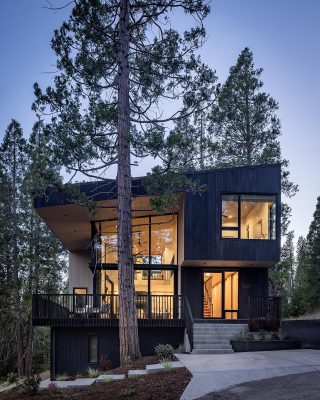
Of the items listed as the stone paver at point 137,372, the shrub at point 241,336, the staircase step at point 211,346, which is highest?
the stone paver at point 137,372

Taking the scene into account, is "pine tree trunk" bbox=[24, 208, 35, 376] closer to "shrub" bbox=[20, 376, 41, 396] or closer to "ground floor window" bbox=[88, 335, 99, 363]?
"ground floor window" bbox=[88, 335, 99, 363]

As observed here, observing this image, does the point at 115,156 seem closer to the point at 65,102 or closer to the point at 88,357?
the point at 65,102

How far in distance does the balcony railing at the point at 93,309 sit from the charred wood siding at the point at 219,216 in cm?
203

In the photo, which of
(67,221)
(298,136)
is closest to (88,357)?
(67,221)

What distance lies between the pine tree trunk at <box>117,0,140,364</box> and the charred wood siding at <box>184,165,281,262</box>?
362 cm

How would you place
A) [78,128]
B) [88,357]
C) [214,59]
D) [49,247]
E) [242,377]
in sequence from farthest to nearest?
[214,59], [49,247], [88,357], [78,128], [242,377]

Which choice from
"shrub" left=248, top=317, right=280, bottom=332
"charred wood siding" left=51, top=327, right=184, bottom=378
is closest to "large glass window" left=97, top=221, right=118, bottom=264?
"charred wood siding" left=51, top=327, right=184, bottom=378

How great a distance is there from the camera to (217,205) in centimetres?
1684

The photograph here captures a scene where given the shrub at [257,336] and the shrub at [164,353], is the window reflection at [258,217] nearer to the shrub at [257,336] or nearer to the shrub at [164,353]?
the shrub at [257,336]

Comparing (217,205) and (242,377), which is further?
(217,205)

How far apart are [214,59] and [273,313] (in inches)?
1057

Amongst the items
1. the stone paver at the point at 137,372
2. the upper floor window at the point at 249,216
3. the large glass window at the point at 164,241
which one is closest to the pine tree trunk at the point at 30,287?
the large glass window at the point at 164,241

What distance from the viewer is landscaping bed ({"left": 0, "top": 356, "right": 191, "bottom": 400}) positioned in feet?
25.9

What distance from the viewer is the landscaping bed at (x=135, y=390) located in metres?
7.89
